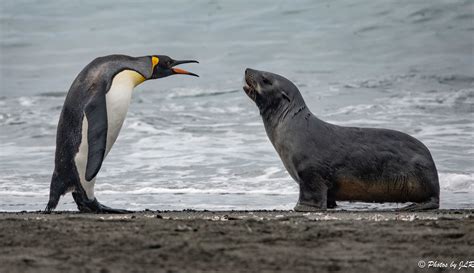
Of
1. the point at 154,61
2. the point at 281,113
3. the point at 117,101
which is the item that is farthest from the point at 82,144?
the point at 281,113

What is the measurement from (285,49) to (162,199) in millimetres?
13931

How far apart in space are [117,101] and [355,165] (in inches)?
73.4

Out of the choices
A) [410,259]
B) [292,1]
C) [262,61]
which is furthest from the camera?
[292,1]

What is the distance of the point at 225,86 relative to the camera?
64.0 ft

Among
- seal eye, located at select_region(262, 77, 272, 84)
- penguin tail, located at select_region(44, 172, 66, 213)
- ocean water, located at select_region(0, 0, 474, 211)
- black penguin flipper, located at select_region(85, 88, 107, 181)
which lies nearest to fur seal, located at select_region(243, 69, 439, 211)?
seal eye, located at select_region(262, 77, 272, 84)

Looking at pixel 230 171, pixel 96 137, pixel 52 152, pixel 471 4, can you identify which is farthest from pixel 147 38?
pixel 96 137

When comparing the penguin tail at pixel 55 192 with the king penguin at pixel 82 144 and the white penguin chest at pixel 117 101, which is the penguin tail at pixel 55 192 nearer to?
the king penguin at pixel 82 144

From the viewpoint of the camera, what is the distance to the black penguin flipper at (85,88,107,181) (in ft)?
24.5

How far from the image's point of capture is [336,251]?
14.9 feet

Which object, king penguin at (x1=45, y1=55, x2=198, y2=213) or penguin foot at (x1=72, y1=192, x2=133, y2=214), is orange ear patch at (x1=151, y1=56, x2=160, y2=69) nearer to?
king penguin at (x1=45, y1=55, x2=198, y2=213)

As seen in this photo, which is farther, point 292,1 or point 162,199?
point 292,1

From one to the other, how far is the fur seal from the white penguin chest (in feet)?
3.97

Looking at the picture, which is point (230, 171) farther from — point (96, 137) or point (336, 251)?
point (336, 251)

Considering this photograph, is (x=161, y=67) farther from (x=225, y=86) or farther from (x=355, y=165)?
(x=225, y=86)
